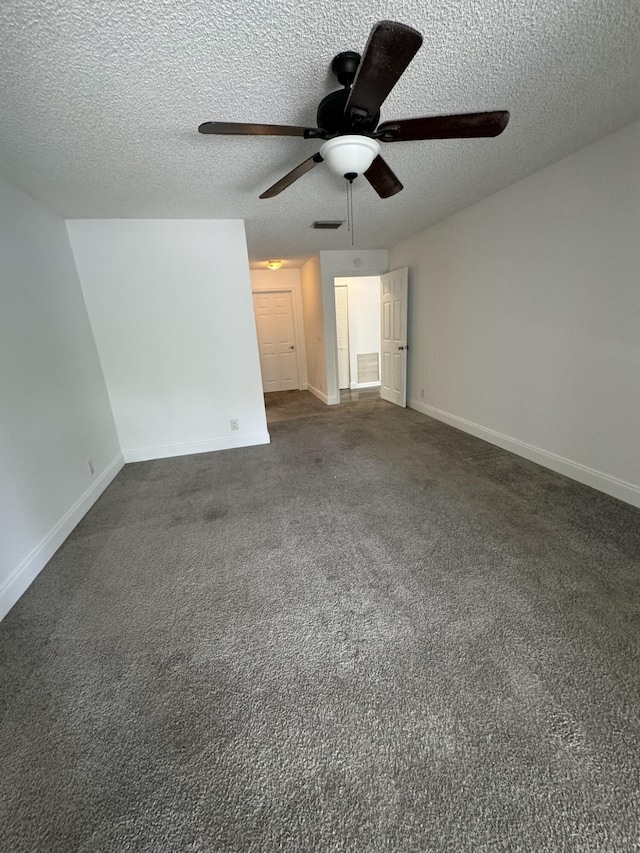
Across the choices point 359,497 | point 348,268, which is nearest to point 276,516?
point 359,497

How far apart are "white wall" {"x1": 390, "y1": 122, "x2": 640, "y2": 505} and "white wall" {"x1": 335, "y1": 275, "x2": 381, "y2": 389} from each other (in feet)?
8.18

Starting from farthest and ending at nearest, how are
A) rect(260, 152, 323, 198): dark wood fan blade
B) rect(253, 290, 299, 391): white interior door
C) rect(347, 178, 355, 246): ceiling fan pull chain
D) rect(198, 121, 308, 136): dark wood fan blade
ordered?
rect(253, 290, 299, 391): white interior door
rect(347, 178, 355, 246): ceiling fan pull chain
rect(260, 152, 323, 198): dark wood fan blade
rect(198, 121, 308, 136): dark wood fan blade

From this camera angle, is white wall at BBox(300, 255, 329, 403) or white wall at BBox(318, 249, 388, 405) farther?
white wall at BBox(300, 255, 329, 403)

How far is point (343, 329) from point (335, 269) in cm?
155

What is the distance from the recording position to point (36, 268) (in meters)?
2.36

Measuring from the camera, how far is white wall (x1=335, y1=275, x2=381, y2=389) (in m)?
6.17

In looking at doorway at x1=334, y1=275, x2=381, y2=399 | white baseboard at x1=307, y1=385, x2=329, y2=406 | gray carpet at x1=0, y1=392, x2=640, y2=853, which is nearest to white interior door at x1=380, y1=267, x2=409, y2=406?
white baseboard at x1=307, y1=385, x2=329, y2=406

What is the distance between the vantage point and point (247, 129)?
136 cm

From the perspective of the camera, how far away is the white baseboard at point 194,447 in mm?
3494

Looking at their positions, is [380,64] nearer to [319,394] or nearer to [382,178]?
[382,178]

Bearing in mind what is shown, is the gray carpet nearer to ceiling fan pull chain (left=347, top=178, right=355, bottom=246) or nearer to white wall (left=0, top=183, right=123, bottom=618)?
white wall (left=0, top=183, right=123, bottom=618)

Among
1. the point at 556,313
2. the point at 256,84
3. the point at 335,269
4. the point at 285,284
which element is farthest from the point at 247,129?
the point at 285,284

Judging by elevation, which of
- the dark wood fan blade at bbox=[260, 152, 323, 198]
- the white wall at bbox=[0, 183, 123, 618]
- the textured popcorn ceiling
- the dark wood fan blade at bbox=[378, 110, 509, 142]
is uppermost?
the textured popcorn ceiling

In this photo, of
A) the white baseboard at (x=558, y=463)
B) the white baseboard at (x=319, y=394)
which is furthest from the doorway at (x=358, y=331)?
the white baseboard at (x=558, y=463)
